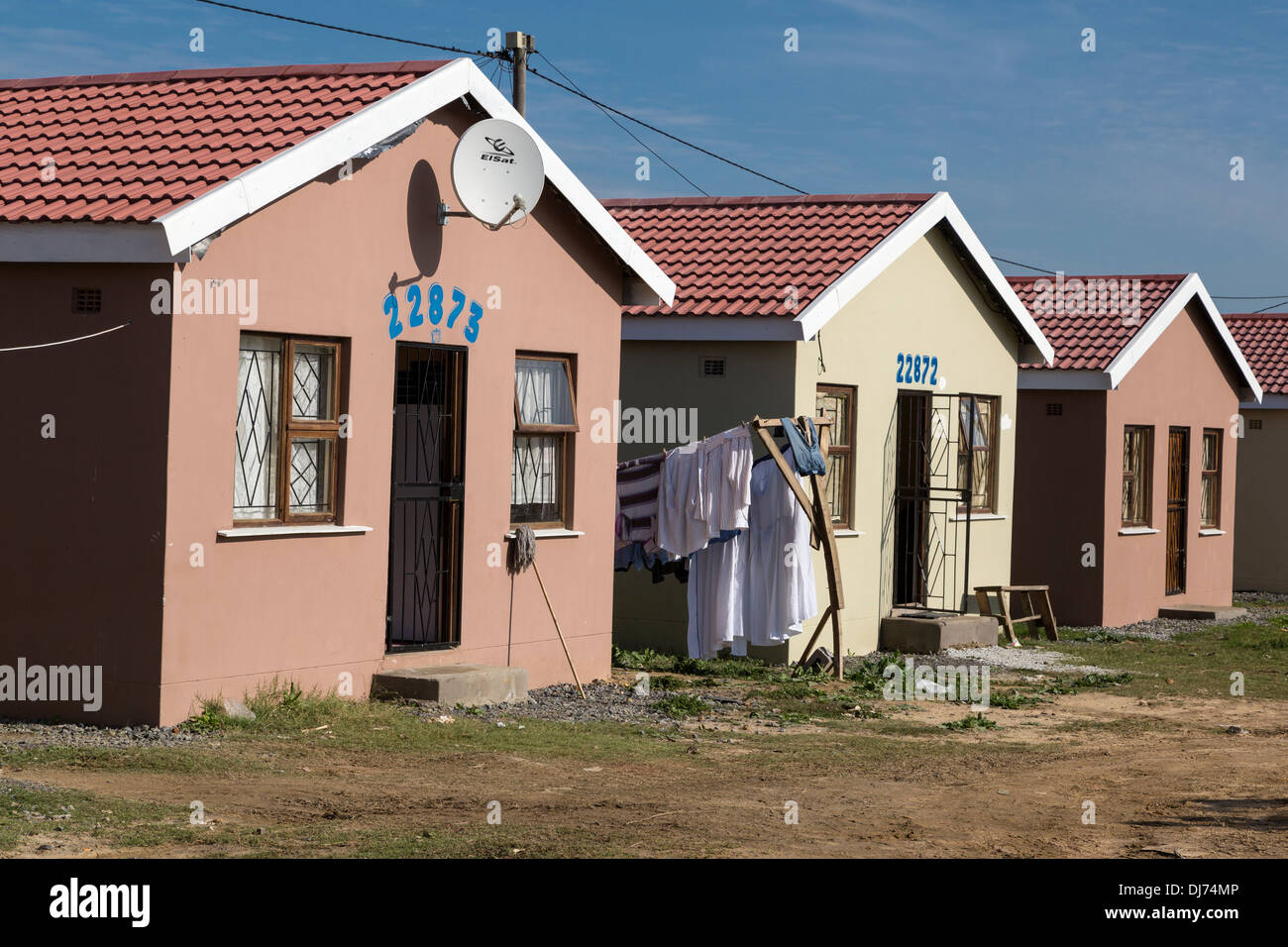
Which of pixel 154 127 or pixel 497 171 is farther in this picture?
pixel 497 171

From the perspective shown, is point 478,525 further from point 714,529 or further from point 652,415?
point 652,415

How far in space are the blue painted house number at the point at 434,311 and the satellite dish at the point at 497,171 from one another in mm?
614

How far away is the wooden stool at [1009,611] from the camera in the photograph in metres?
18.5

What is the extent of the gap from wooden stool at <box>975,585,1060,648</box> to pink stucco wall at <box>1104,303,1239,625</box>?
179 cm

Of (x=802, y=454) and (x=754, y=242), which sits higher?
(x=754, y=242)

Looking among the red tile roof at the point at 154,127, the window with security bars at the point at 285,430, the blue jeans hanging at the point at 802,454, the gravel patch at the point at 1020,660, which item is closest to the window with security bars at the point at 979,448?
the gravel patch at the point at 1020,660

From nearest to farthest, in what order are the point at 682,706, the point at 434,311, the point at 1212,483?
1. the point at 434,311
2. the point at 682,706
3. the point at 1212,483

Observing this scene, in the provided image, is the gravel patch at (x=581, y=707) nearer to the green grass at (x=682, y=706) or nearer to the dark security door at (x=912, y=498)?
the green grass at (x=682, y=706)

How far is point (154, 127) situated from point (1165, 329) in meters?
14.7

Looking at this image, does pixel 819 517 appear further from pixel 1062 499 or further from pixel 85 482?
pixel 1062 499

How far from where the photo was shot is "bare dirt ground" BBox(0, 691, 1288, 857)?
25.6ft

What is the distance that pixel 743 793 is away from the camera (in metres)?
9.28

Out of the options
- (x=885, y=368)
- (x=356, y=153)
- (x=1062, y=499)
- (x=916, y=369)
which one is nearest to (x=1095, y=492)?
(x=1062, y=499)

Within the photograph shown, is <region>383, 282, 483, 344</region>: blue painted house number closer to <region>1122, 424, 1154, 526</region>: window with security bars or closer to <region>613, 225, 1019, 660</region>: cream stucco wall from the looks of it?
<region>613, 225, 1019, 660</region>: cream stucco wall
